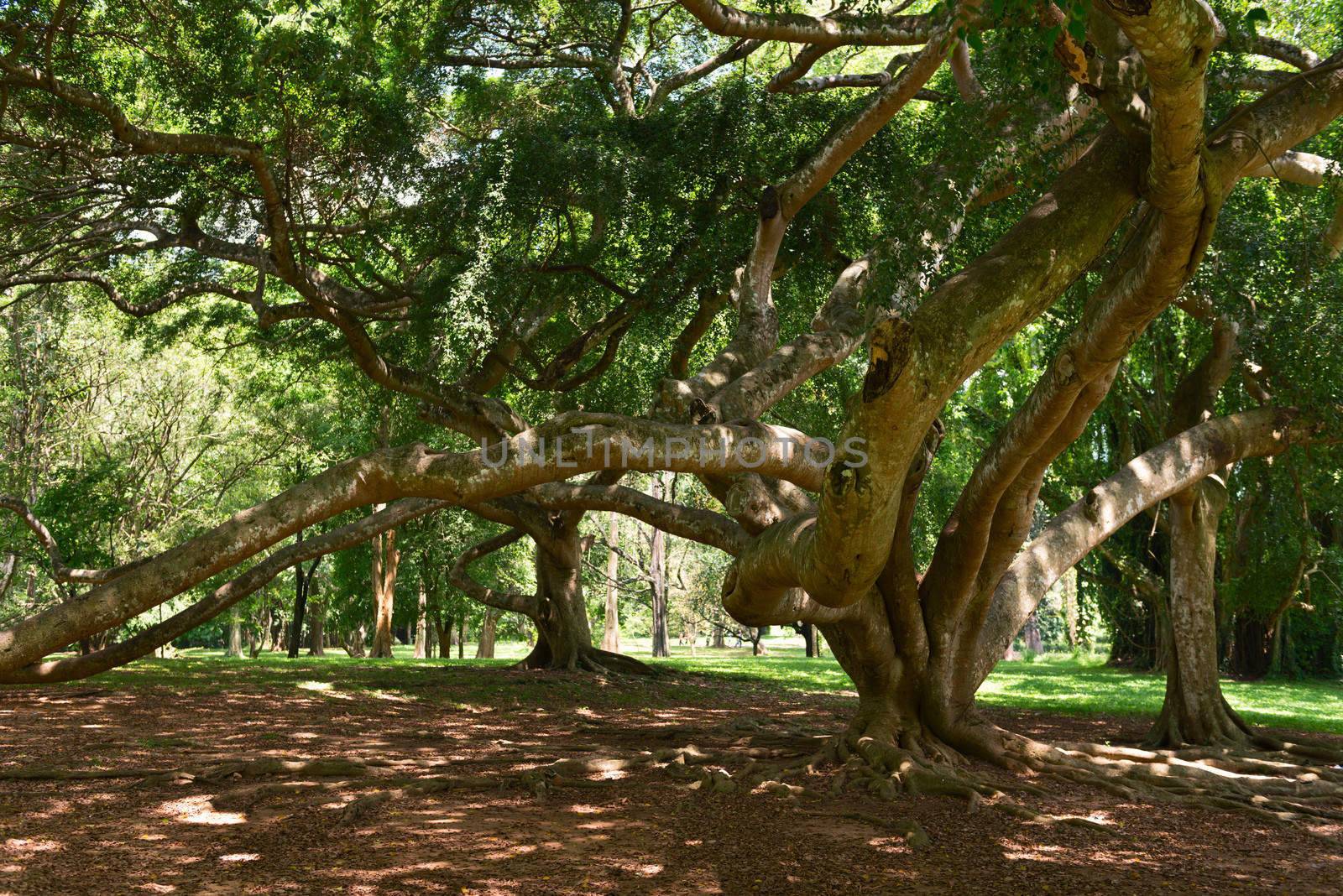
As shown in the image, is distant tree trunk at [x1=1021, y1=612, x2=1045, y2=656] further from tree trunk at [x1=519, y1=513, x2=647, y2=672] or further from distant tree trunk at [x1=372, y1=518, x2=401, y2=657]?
tree trunk at [x1=519, y1=513, x2=647, y2=672]

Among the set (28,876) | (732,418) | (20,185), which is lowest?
(28,876)

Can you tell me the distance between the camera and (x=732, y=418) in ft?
26.8

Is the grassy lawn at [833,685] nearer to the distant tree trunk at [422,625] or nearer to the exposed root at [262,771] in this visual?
the exposed root at [262,771]

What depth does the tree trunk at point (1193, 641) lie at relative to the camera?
385 inches

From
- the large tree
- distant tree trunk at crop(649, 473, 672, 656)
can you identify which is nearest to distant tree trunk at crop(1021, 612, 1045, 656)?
distant tree trunk at crop(649, 473, 672, 656)

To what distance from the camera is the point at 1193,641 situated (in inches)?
388

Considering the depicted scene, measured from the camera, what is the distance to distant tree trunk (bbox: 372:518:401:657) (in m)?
27.3

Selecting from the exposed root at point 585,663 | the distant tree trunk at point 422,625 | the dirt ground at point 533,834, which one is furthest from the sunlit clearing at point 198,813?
the distant tree trunk at point 422,625

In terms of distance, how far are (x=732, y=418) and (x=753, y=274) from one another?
2356 millimetres

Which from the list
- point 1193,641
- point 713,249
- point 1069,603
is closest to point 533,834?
point 1193,641

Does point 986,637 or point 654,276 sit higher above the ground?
point 654,276

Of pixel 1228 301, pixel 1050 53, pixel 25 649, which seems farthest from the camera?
pixel 1228 301

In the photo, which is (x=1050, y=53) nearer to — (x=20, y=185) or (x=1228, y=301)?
(x=1228, y=301)

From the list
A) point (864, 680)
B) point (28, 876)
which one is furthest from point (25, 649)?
point (864, 680)
